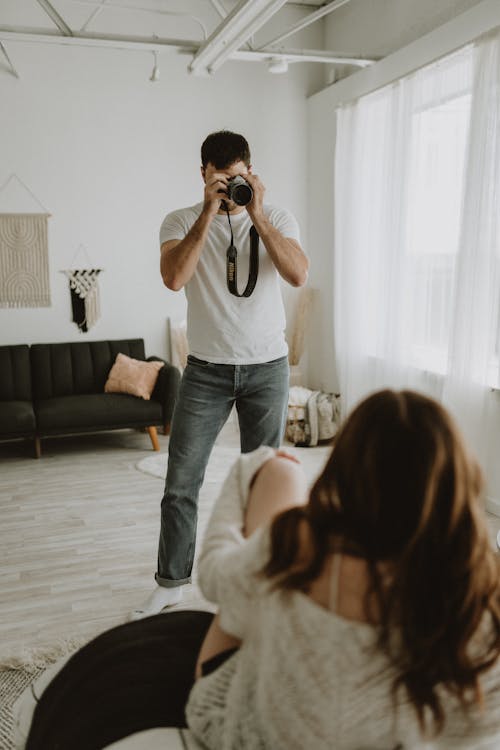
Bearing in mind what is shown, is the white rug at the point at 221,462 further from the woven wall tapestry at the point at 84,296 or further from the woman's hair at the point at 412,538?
the woman's hair at the point at 412,538

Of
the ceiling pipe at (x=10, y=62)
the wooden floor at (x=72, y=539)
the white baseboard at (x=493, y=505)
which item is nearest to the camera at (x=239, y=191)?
the wooden floor at (x=72, y=539)

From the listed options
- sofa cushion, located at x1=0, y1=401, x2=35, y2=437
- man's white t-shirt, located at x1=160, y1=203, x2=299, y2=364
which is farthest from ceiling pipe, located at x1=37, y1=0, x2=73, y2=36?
sofa cushion, located at x1=0, y1=401, x2=35, y2=437

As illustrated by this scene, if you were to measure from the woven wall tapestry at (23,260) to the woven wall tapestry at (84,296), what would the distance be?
0.64 ft

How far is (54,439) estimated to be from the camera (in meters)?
5.00

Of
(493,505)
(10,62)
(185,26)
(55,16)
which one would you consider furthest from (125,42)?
(493,505)

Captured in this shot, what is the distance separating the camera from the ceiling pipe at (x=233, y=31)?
318 cm

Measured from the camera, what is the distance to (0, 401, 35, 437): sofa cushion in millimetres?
4332

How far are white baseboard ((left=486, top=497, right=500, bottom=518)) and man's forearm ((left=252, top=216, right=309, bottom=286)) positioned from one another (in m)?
1.99

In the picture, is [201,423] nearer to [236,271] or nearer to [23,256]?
[236,271]

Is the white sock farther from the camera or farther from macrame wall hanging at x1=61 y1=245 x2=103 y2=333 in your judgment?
macrame wall hanging at x1=61 y1=245 x2=103 y2=333

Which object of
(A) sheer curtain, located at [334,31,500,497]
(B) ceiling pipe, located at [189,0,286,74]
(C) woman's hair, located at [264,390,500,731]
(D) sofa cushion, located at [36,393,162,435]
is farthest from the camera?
(D) sofa cushion, located at [36,393,162,435]

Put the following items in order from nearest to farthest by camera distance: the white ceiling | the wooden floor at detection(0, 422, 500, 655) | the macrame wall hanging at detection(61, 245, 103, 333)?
1. the wooden floor at detection(0, 422, 500, 655)
2. the white ceiling
3. the macrame wall hanging at detection(61, 245, 103, 333)

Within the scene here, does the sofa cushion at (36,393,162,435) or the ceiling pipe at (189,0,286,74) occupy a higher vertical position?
the ceiling pipe at (189,0,286,74)

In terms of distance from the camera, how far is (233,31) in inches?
138
